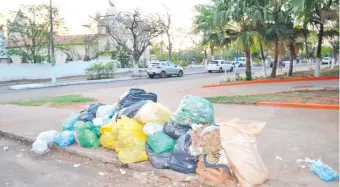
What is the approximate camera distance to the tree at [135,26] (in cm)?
3023

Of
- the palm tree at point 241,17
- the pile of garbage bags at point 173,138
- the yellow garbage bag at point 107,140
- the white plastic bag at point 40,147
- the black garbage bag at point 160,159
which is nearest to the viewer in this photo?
the pile of garbage bags at point 173,138

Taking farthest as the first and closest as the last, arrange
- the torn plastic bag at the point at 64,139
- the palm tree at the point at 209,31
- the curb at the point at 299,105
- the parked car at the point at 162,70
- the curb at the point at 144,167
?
the parked car at the point at 162,70 → the palm tree at the point at 209,31 → the curb at the point at 299,105 → the torn plastic bag at the point at 64,139 → the curb at the point at 144,167

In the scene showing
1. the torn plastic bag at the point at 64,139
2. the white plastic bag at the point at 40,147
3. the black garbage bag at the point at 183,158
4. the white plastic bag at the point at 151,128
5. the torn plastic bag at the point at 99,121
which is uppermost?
the white plastic bag at the point at 151,128

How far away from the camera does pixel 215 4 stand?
1830 cm

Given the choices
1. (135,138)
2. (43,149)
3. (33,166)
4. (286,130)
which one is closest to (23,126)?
(43,149)

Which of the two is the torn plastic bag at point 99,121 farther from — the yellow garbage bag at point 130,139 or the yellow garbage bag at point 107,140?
the yellow garbage bag at point 130,139

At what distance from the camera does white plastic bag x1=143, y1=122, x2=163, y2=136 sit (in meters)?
5.01

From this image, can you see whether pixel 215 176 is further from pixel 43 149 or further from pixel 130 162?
pixel 43 149

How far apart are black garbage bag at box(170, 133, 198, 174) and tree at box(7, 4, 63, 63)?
2718 cm

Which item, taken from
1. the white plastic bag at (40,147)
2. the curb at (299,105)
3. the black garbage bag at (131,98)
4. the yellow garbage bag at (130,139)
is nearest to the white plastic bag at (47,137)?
the white plastic bag at (40,147)

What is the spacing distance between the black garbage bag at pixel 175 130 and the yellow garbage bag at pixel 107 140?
3.63 feet

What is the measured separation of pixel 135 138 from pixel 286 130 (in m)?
3.36

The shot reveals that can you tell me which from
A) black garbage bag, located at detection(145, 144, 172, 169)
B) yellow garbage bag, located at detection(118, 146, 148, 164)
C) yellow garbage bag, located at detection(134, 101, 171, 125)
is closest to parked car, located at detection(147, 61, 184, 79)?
yellow garbage bag, located at detection(134, 101, 171, 125)

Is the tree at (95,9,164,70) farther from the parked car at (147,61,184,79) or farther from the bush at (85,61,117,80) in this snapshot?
the bush at (85,61,117,80)
